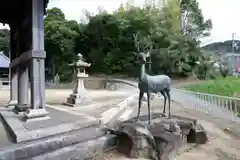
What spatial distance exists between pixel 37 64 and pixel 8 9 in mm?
2722

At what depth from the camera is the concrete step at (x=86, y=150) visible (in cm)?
334

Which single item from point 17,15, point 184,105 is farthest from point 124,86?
point 17,15

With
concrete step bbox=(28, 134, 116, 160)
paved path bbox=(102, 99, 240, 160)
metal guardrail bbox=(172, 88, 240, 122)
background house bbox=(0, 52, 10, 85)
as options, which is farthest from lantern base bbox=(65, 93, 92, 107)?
background house bbox=(0, 52, 10, 85)

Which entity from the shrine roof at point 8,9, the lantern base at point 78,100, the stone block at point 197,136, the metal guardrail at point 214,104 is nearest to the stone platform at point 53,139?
the stone block at point 197,136

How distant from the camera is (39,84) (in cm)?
446

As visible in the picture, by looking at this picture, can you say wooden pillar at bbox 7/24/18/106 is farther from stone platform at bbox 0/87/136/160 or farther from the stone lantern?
stone platform at bbox 0/87/136/160

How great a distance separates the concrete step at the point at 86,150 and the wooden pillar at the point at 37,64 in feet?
4.03

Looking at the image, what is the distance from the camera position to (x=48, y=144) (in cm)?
347

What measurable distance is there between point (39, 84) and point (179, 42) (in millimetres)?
17066

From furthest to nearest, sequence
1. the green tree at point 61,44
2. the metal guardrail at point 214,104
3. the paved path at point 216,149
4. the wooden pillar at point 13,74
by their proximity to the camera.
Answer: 1. the green tree at point 61,44
2. the wooden pillar at point 13,74
3. the metal guardrail at point 214,104
4. the paved path at point 216,149

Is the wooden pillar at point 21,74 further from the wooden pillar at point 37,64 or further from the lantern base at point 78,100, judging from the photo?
the lantern base at point 78,100

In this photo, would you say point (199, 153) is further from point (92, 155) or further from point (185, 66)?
point (185, 66)

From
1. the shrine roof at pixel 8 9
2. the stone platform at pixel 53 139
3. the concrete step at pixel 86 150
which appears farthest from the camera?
the shrine roof at pixel 8 9

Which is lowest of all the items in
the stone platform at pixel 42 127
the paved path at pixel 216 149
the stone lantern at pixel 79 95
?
the paved path at pixel 216 149
